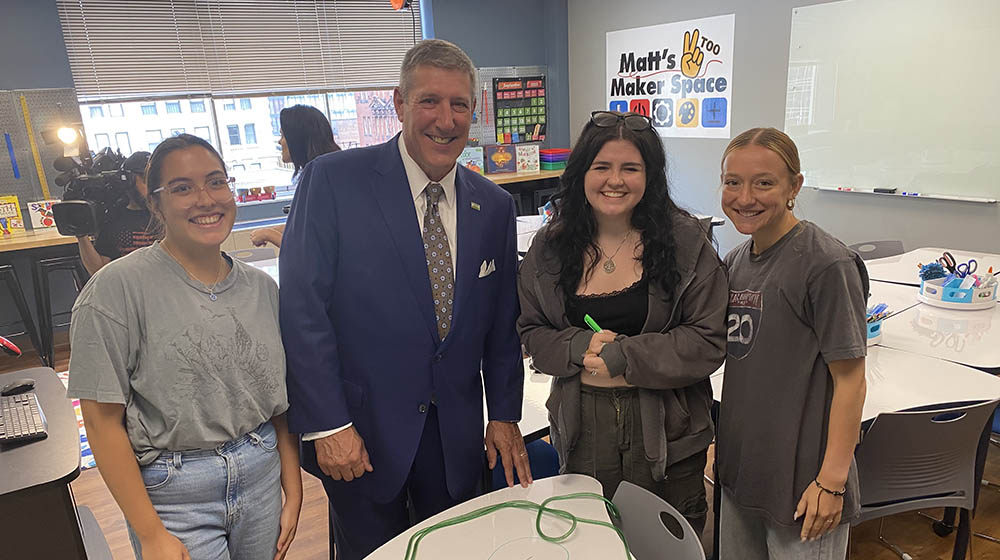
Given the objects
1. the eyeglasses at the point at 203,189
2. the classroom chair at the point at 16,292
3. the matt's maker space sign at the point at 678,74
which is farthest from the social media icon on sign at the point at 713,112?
the classroom chair at the point at 16,292

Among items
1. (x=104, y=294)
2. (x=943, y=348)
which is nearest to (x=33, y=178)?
(x=104, y=294)

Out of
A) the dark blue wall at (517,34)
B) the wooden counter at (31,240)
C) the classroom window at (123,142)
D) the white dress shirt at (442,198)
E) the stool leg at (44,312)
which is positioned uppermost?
the dark blue wall at (517,34)

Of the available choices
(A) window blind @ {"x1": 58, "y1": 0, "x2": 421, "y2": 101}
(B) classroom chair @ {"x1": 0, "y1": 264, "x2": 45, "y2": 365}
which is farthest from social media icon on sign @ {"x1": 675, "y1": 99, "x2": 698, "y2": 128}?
(B) classroom chair @ {"x1": 0, "y1": 264, "x2": 45, "y2": 365}

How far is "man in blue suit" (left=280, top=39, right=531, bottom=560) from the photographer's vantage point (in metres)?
1.47

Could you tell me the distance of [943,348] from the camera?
228 centimetres

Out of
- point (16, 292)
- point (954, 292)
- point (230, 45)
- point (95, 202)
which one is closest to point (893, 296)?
point (954, 292)

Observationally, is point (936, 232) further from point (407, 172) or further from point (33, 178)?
point (33, 178)

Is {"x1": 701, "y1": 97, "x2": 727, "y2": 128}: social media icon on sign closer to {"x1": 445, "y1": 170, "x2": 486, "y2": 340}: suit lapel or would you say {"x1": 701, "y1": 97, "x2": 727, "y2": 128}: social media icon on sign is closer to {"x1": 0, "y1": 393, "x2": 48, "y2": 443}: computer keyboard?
{"x1": 445, "y1": 170, "x2": 486, "y2": 340}: suit lapel

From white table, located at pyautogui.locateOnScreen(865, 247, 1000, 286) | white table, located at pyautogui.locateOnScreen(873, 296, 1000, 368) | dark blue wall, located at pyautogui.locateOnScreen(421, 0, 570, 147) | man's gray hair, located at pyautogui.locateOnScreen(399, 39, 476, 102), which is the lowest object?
white table, located at pyautogui.locateOnScreen(873, 296, 1000, 368)

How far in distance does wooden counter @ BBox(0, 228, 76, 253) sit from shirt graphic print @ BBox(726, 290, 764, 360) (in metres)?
4.65

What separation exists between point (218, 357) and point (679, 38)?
18.2ft

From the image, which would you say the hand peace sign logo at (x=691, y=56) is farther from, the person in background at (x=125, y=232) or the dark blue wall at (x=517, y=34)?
the person in background at (x=125, y=232)

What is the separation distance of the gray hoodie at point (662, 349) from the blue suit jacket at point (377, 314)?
17 centimetres

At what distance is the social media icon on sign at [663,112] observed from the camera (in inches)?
236
